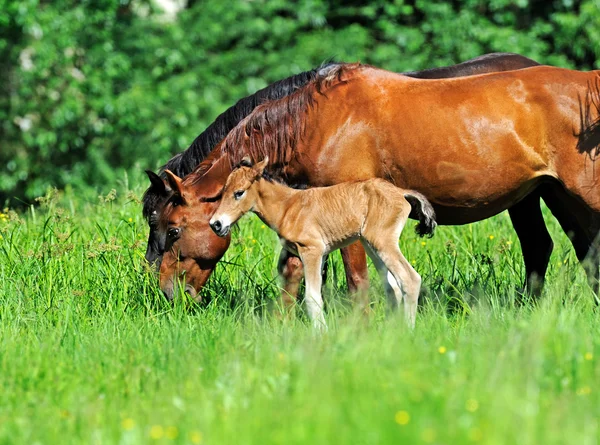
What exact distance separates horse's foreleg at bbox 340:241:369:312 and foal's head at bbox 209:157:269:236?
0.81 metres

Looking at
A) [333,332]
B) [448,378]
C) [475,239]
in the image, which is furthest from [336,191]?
[475,239]

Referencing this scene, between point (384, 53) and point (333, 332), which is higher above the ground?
point (333, 332)

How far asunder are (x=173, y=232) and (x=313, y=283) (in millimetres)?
1199

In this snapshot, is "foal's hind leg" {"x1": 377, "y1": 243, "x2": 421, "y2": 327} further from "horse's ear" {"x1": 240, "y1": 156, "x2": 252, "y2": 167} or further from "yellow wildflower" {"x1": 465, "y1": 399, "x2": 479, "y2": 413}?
"yellow wildflower" {"x1": 465, "y1": 399, "x2": 479, "y2": 413}

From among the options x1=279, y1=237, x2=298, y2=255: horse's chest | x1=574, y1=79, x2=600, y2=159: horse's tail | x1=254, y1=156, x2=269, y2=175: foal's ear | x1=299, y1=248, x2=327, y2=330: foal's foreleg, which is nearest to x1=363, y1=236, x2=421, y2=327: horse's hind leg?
x1=299, y1=248, x2=327, y2=330: foal's foreleg

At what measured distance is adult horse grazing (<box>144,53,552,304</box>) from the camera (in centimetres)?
596

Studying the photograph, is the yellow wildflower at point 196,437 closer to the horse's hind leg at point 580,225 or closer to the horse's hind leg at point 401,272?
the horse's hind leg at point 401,272

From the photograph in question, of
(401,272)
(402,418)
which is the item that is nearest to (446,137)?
(401,272)

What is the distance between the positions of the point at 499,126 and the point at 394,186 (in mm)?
754

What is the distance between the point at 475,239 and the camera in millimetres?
7836

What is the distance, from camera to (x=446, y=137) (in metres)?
5.57

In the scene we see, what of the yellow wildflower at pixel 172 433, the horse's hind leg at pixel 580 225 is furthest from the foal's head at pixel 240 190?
the yellow wildflower at pixel 172 433

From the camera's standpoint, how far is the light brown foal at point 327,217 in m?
5.32

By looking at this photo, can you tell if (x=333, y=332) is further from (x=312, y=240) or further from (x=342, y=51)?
(x=342, y=51)
